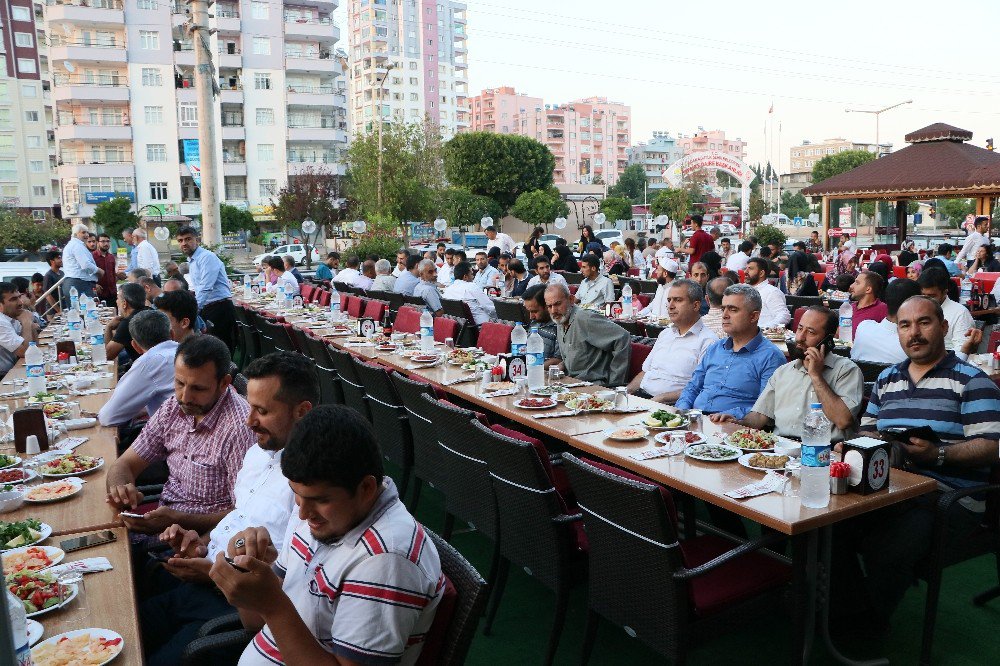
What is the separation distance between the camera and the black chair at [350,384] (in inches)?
208

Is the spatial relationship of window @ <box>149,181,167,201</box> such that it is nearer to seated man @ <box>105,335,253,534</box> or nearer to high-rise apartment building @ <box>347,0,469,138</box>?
high-rise apartment building @ <box>347,0,469,138</box>

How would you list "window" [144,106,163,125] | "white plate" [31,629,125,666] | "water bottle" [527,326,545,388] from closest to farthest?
"white plate" [31,629,125,666], "water bottle" [527,326,545,388], "window" [144,106,163,125]

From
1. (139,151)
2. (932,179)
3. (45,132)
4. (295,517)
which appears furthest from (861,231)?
(45,132)

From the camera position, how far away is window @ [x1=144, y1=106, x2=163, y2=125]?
4619cm

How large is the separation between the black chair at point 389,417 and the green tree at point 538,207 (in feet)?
129

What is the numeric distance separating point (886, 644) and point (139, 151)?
49.7 metres

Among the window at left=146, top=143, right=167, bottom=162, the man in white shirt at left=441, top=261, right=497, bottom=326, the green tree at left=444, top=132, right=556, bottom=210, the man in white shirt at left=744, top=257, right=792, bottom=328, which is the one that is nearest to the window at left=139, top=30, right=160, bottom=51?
the window at left=146, top=143, right=167, bottom=162

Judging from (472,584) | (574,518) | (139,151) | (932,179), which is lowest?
(574,518)

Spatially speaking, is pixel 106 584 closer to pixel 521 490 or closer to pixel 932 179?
pixel 521 490

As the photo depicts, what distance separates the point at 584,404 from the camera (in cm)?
439

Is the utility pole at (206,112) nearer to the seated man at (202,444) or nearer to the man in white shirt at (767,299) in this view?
the man in white shirt at (767,299)

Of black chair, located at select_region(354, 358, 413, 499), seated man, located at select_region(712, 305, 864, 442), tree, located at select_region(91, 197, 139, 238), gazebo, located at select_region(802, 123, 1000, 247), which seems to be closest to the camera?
seated man, located at select_region(712, 305, 864, 442)

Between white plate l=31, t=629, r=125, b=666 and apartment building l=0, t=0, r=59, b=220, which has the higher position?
apartment building l=0, t=0, r=59, b=220

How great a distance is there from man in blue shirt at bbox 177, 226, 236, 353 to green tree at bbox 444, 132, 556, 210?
114 feet
